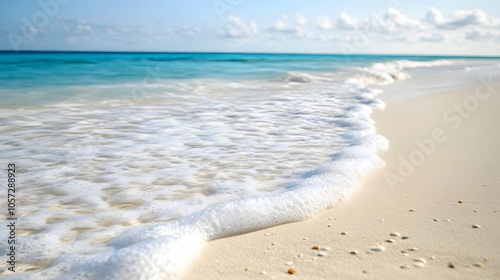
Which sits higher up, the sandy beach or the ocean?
the sandy beach

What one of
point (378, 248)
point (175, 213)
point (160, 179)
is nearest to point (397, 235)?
point (378, 248)

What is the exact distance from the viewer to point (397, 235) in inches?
81.0

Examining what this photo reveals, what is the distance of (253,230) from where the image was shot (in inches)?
88.7

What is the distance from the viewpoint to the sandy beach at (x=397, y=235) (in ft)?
5.67

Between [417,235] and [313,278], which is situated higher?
[417,235]

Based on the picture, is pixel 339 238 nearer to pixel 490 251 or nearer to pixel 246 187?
pixel 490 251

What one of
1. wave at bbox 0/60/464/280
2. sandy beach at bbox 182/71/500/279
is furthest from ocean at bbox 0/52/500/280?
sandy beach at bbox 182/71/500/279

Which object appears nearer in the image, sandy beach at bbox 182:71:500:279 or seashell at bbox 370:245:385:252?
sandy beach at bbox 182:71:500:279

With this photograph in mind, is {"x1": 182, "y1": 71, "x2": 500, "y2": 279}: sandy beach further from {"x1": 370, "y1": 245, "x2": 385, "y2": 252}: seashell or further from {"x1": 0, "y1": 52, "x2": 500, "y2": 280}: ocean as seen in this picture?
{"x1": 0, "y1": 52, "x2": 500, "y2": 280}: ocean

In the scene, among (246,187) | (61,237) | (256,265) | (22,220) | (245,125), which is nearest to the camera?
(256,265)

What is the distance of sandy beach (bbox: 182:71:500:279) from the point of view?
1.73 metres

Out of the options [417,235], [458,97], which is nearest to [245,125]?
[417,235]

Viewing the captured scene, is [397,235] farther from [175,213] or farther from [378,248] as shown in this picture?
[175,213]

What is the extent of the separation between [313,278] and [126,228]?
4.14 ft
